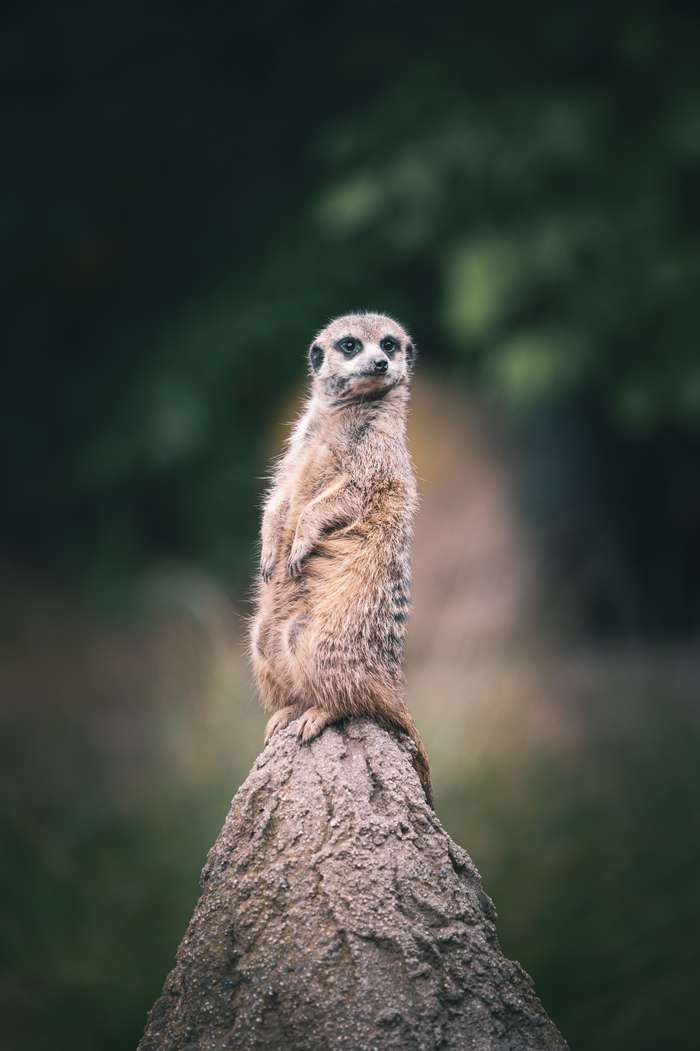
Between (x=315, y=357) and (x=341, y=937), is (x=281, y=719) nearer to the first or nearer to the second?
(x=341, y=937)

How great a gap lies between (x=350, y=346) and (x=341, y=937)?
1.03 metres

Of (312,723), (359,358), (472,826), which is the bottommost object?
(312,723)

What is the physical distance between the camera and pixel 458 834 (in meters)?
4.12

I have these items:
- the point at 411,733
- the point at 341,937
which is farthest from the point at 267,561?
the point at 341,937

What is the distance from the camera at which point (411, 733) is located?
85.6 inches

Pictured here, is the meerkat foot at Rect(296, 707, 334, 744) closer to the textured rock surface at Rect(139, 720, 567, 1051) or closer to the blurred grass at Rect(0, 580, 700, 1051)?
the textured rock surface at Rect(139, 720, 567, 1051)

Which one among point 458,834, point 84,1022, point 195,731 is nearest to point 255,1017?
point 84,1022

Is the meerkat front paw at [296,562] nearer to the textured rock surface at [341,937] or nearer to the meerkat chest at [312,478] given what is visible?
the meerkat chest at [312,478]

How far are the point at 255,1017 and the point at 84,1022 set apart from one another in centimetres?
146

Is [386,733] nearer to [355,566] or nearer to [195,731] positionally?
[355,566]

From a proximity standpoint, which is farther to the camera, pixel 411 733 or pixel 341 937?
pixel 411 733

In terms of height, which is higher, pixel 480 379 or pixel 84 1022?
pixel 480 379

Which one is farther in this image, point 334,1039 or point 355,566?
point 355,566

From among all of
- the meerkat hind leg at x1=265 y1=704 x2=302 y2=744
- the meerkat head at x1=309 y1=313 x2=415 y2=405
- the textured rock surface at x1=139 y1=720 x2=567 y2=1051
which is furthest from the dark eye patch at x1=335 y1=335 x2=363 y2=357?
the textured rock surface at x1=139 y1=720 x2=567 y2=1051
